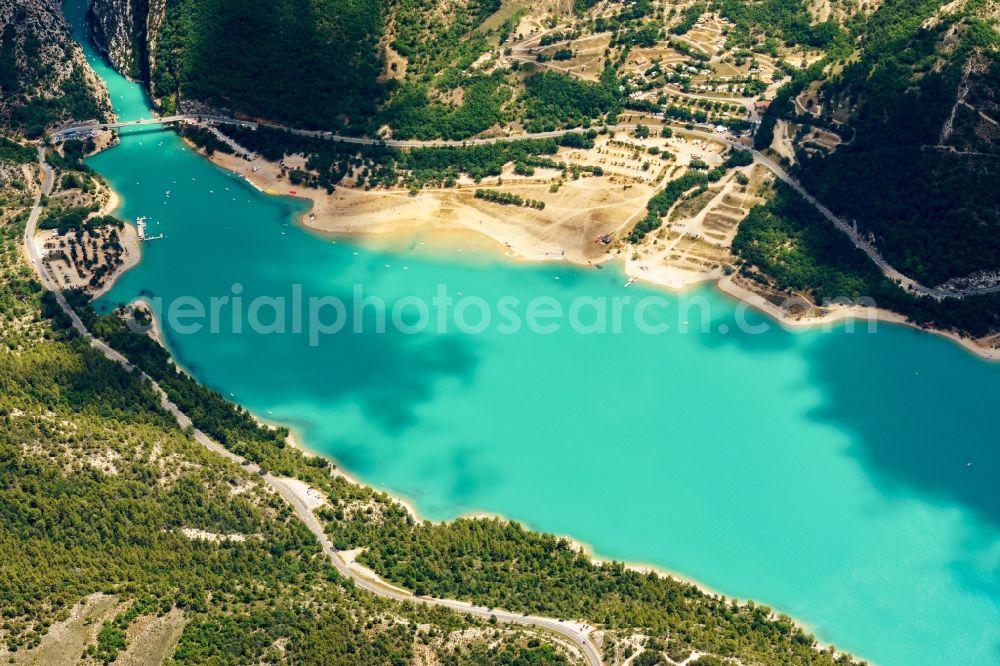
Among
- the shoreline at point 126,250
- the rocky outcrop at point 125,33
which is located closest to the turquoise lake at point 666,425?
the shoreline at point 126,250

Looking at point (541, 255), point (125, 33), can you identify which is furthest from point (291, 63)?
point (541, 255)

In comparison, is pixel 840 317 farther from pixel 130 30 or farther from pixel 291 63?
→ pixel 130 30

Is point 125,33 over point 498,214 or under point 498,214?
over

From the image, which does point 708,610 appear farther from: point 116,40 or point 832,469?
point 116,40

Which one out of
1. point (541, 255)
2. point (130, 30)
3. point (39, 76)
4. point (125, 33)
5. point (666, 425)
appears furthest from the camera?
point (125, 33)

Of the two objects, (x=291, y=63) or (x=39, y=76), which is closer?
(x=39, y=76)

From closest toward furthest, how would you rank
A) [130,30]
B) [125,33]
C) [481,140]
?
[481,140], [130,30], [125,33]

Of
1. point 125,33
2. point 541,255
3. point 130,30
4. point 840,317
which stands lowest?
point 840,317

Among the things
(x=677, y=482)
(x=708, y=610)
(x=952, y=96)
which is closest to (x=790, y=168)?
(x=952, y=96)

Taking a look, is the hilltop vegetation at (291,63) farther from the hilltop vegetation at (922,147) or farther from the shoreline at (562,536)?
the hilltop vegetation at (922,147)
